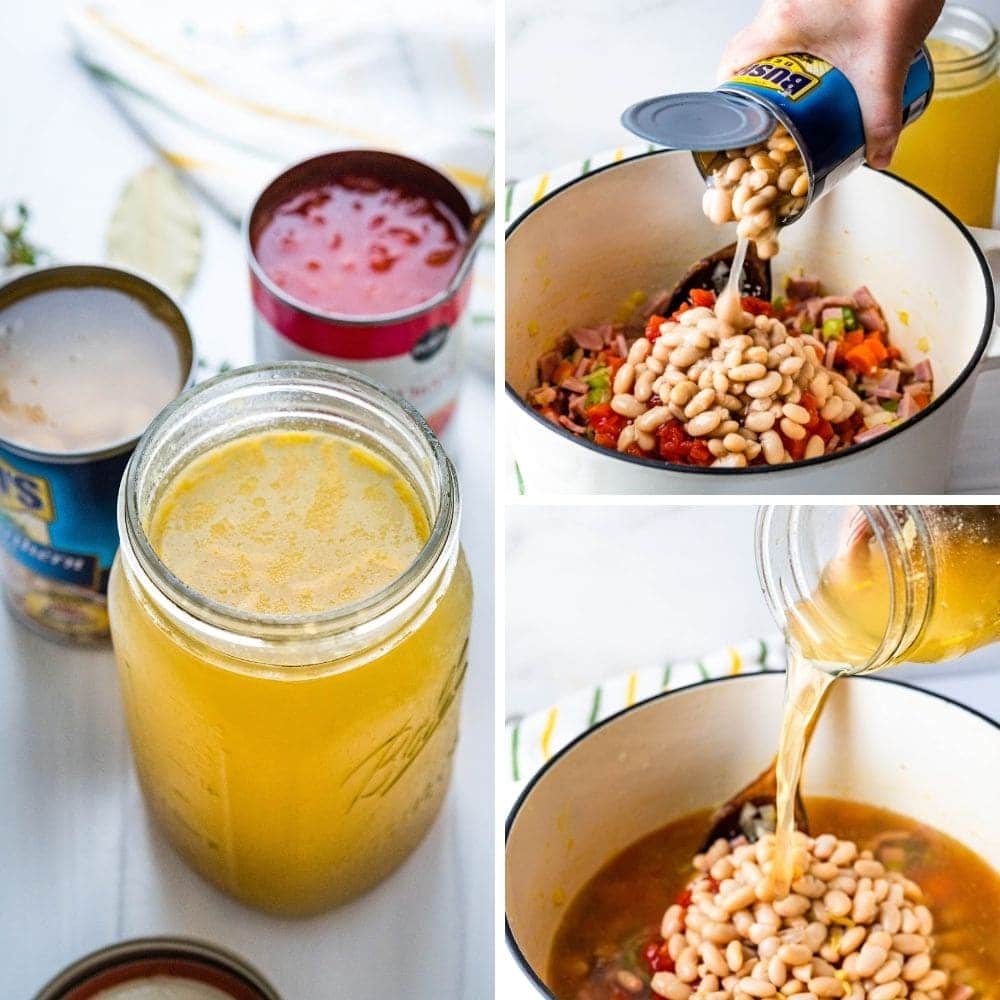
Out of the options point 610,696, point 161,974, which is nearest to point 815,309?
point 610,696

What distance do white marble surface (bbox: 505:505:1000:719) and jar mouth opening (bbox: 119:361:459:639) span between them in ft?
1.18

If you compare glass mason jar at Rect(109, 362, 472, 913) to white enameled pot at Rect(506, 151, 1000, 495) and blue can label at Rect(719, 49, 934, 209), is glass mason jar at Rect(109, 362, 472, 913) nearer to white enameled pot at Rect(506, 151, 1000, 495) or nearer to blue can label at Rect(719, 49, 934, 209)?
white enameled pot at Rect(506, 151, 1000, 495)

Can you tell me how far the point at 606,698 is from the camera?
3.88ft

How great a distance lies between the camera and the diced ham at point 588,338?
1.08 m

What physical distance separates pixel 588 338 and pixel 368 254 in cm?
17

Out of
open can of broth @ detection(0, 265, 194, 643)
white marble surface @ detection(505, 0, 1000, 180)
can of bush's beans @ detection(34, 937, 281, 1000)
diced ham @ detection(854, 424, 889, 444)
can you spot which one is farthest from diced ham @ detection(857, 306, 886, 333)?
can of bush's beans @ detection(34, 937, 281, 1000)

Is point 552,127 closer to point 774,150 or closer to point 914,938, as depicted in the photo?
point 774,150

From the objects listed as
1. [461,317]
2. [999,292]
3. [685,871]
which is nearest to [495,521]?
[461,317]

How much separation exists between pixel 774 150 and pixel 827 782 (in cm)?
45

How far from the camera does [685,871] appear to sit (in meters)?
1.06

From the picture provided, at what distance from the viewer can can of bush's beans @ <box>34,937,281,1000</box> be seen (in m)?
0.83

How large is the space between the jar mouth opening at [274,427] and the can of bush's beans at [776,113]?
21 centimetres

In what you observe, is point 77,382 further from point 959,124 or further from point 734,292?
point 959,124

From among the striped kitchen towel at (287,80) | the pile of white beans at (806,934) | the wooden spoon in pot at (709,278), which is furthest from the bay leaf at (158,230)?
the pile of white beans at (806,934)
